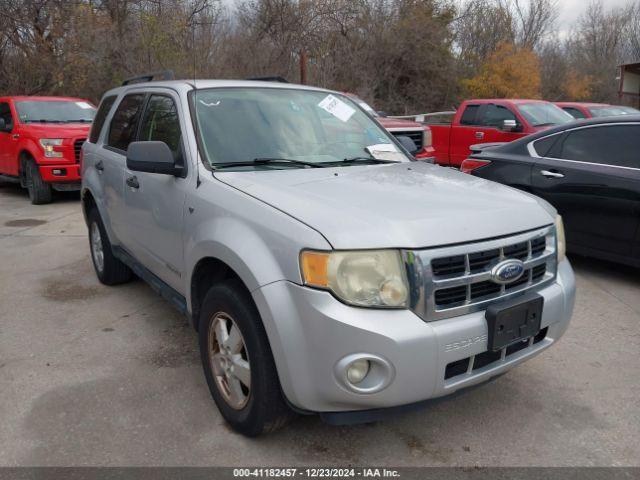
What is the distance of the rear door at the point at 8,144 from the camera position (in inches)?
393

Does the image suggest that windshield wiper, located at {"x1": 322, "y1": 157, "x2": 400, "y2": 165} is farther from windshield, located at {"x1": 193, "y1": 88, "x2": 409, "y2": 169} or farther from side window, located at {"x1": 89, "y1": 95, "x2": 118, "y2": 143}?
side window, located at {"x1": 89, "y1": 95, "x2": 118, "y2": 143}

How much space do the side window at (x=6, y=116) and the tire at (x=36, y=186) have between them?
952 mm

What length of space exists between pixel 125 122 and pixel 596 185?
13.8 ft

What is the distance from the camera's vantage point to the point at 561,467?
2549mm

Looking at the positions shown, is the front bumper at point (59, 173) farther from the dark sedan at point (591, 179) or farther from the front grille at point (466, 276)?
the front grille at point (466, 276)

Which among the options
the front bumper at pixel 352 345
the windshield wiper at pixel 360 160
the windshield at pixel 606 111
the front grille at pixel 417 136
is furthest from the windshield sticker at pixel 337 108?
the windshield at pixel 606 111

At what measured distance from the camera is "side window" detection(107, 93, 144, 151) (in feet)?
13.8

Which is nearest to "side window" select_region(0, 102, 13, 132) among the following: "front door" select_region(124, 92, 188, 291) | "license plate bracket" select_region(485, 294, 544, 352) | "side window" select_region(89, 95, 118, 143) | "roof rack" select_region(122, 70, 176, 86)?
"side window" select_region(89, 95, 118, 143)

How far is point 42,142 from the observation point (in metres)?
9.33

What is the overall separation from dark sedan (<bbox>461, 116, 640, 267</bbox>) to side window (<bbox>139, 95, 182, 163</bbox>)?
150 inches

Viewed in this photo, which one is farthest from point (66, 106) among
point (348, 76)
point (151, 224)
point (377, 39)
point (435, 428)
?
point (377, 39)

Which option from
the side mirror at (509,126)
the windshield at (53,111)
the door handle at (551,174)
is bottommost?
the door handle at (551,174)

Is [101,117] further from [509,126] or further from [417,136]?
[509,126]

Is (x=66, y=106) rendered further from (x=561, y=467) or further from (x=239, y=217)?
(x=561, y=467)
